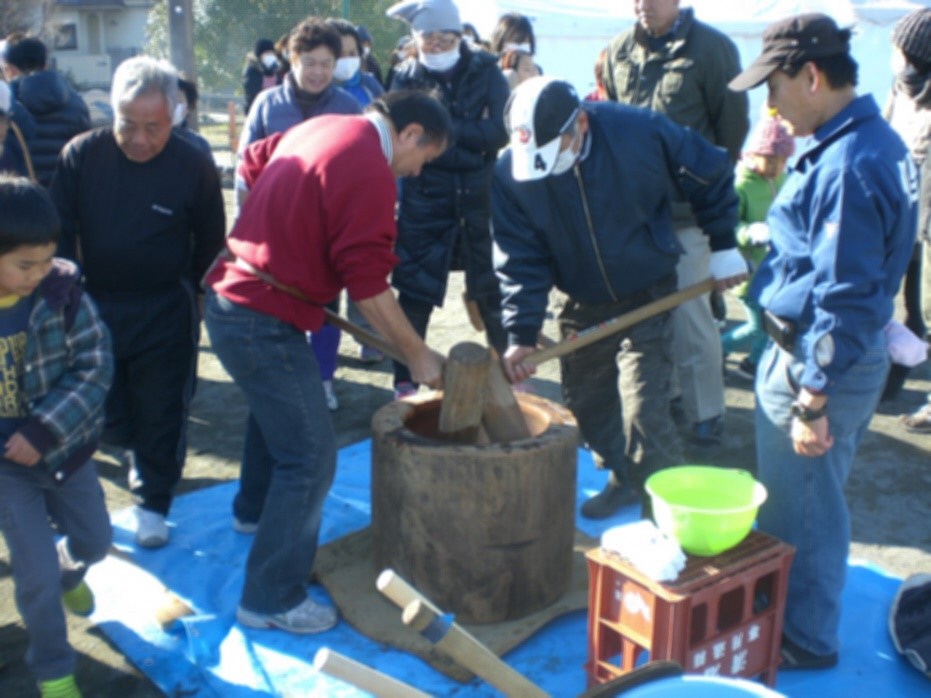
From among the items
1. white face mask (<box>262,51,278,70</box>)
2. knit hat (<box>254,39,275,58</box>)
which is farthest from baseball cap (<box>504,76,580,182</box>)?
knit hat (<box>254,39,275,58</box>)

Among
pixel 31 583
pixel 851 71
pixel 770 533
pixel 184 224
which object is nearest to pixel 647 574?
pixel 770 533

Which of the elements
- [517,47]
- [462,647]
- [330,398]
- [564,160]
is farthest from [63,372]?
[517,47]

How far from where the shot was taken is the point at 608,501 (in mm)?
3969

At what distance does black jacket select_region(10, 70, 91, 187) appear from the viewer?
186 inches

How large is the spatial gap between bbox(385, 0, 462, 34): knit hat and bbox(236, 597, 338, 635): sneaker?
9.05 ft

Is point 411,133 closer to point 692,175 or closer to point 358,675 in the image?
point 692,175

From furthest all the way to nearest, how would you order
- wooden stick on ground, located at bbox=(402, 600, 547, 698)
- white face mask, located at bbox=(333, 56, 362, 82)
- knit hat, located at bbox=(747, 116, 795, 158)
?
white face mask, located at bbox=(333, 56, 362, 82) < knit hat, located at bbox=(747, 116, 795, 158) < wooden stick on ground, located at bbox=(402, 600, 547, 698)

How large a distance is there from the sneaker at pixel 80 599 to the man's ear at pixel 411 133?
1702mm

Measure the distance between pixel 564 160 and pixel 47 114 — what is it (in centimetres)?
284

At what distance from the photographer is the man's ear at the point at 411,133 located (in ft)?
9.73

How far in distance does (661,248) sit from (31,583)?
2.17 meters

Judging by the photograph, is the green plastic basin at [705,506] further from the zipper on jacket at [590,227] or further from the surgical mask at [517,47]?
the surgical mask at [517,47]

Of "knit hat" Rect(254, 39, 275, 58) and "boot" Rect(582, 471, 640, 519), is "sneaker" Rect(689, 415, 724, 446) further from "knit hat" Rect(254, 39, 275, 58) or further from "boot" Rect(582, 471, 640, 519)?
"knit hat" Rect(254, 39, 275, 58)

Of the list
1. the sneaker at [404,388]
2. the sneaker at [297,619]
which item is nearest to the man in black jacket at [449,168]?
the sneaker at [404,388]
